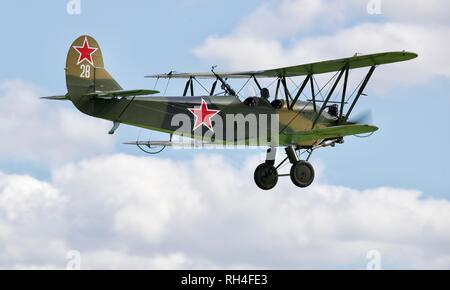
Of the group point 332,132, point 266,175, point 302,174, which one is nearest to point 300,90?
point 332,132

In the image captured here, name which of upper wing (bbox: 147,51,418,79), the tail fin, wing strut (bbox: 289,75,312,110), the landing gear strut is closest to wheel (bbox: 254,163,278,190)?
the landing gear strut

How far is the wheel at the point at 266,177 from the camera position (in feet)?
75.9

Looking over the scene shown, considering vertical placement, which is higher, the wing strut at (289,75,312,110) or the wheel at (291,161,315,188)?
the wing strut at (289,75,312,110)

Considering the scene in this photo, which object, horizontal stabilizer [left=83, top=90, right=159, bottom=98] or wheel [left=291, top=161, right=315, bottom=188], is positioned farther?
wheel [left=291, top=161, right=315, bottom=188]

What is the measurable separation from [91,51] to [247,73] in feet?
13.4

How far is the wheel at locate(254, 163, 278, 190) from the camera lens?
23.1m

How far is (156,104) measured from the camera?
20.9 meters

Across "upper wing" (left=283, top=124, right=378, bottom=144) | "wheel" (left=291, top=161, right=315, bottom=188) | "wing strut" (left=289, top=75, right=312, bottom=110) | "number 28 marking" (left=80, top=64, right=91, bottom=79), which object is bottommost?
"wheel" (left=291, top=161, right=315, bottom=188)

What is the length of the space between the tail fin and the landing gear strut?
4.24 m

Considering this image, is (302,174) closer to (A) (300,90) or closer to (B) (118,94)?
(A) (300,90)

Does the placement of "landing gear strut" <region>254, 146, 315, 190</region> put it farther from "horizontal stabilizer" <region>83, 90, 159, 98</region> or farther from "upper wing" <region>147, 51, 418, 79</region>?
"horizontal stabilizer" <region>83, 90, 159, 98</region>

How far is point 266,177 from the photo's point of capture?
23141mm

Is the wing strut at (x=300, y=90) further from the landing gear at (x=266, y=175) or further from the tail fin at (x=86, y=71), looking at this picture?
the tail fin at (x=86, y=71)

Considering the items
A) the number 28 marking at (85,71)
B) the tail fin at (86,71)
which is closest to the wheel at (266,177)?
the tail fin at (86,71)
